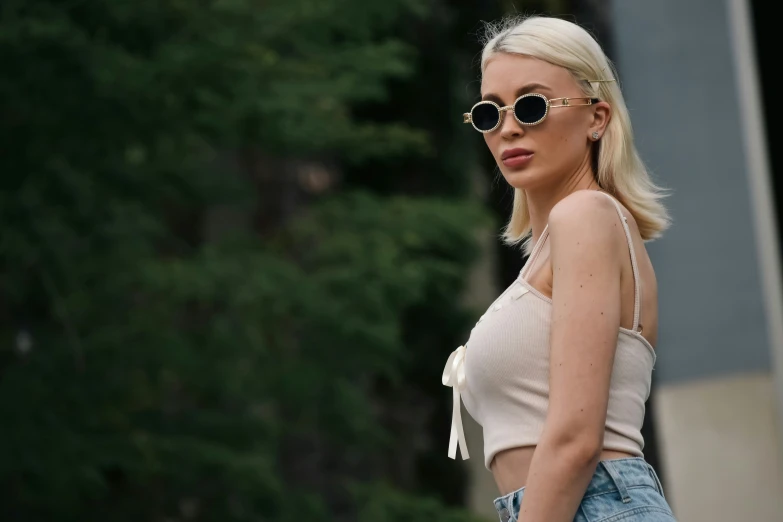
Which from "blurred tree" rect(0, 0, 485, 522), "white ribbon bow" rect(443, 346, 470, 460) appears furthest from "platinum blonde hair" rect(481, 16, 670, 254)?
"blurred tree" rect(0, 0, 485, 522)

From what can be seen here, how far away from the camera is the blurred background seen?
648 centimetres

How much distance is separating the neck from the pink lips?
0.06 meters

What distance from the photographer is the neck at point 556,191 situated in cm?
196

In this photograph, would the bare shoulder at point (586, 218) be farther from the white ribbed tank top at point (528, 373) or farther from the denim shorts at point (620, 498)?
the denim shorts at point (620, 498)

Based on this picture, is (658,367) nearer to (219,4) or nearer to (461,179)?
(461,179)

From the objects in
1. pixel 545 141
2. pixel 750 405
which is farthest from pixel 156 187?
pixel 545 141

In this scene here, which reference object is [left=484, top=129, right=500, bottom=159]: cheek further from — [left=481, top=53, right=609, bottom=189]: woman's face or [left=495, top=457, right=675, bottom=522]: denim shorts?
[left=495, top=457, right=675, bottom=522]: denim shorts

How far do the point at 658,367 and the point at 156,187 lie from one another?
13.2 feet

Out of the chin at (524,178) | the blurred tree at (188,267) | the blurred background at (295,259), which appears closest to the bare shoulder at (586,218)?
the chin at (524,178)

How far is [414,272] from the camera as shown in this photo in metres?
7.88

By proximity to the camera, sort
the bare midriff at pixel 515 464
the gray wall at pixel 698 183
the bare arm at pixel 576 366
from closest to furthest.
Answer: the bare arm at pixel 576 366 → the bare midriff at pixel 515 464 → the gray wall at pixel 698 183

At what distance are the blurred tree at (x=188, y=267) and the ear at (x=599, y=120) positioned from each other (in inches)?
175

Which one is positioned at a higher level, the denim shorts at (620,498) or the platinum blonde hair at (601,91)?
the platinum blonde hair at (601,91)

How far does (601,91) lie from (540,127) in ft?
0.39
